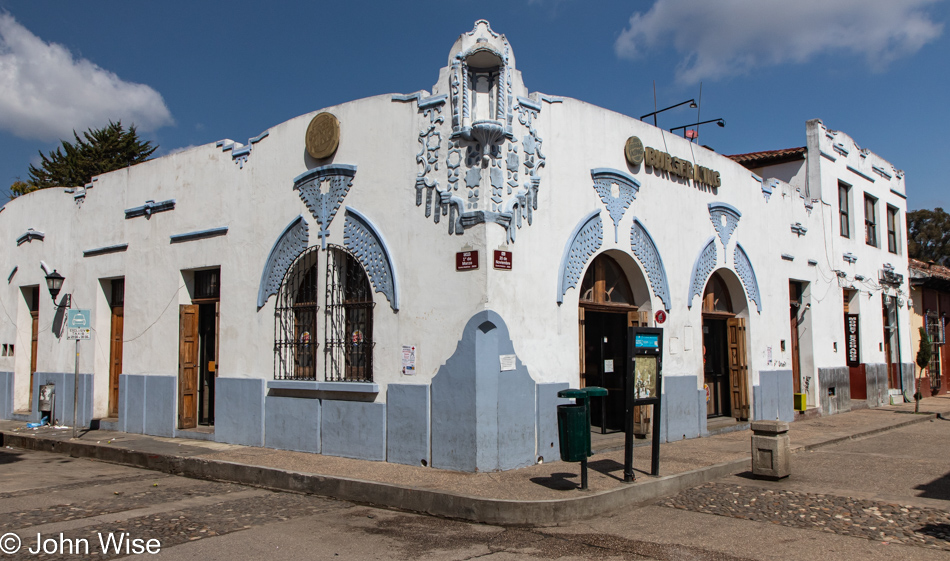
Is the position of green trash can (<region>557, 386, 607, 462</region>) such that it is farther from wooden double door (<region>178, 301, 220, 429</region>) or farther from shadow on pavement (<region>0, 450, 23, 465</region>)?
shadow on pavement (<region>0, 450, 23, 465</region>)

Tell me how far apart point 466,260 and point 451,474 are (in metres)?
2.86

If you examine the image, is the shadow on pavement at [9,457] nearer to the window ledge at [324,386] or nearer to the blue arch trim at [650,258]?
the window ledge at [324,386]

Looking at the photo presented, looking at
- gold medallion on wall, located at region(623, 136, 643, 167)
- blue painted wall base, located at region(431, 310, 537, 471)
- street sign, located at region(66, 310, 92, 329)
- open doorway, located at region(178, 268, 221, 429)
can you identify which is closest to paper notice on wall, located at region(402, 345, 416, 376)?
blue painted wall base, located at region(431, 310, 537, 471)

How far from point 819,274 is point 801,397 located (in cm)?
334

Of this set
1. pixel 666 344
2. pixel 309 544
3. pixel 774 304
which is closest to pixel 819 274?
pixel 774 304

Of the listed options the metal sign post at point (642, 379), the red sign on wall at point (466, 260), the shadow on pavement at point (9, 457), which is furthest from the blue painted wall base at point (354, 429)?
the shadow on pavement at point (9, 457)

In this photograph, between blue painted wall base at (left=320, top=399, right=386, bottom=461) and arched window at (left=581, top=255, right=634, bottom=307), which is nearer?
blue painted wall base at (left=320, top=399, right=386, bottom=461)

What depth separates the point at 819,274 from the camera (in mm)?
18234

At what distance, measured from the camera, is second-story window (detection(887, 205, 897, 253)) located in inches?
913

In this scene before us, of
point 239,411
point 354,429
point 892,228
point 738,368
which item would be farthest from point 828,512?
point 892,228

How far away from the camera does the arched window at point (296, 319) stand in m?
12.0

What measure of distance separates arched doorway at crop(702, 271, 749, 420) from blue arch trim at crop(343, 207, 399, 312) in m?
7.18

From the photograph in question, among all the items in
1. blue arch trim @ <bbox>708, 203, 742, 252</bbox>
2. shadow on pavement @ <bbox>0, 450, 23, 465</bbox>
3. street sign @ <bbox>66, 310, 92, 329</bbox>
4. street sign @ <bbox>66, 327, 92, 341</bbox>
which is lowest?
shadow on pavement @ <bbox>0, 450, 23, 465</bbox>

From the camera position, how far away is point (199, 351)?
14.0 metres
